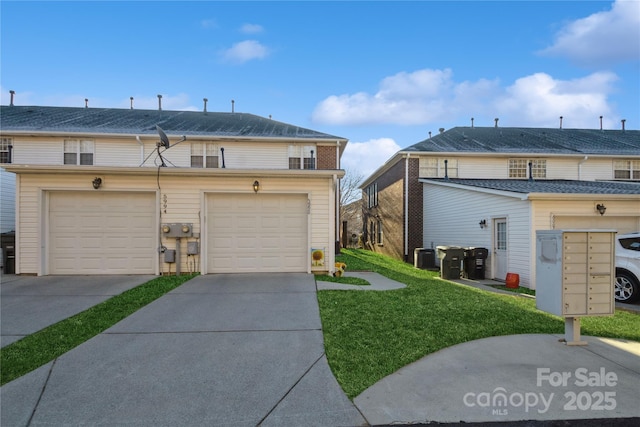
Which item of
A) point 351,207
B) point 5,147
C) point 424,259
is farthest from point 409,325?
point 351,207

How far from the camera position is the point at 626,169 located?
16875mm

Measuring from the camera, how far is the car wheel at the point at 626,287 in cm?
744

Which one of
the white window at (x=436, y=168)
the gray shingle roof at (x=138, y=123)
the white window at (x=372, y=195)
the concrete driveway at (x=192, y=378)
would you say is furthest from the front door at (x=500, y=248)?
→ the white window at (x=372, y=195)

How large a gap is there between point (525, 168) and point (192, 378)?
57.3 feet

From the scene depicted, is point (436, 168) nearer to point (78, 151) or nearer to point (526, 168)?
point (526, 168)

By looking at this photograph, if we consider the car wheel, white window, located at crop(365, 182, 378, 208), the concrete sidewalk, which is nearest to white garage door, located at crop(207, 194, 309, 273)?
the concrete sidewalk

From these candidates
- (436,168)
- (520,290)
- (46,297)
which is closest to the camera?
(46,297)

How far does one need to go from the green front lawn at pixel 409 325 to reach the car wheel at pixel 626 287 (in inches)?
61.0

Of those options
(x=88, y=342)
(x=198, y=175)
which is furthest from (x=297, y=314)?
(x=198, y=175)

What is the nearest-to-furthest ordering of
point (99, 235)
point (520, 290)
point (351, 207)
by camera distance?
1. point (520, 290)
2. point (99, 235)
3. point (351, 207)

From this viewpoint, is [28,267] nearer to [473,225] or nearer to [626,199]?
[473,225]

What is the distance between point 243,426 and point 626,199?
11.2 meters

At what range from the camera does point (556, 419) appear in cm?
291

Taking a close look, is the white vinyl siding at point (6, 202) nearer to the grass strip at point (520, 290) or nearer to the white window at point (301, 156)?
the white window at point (301, 156)
